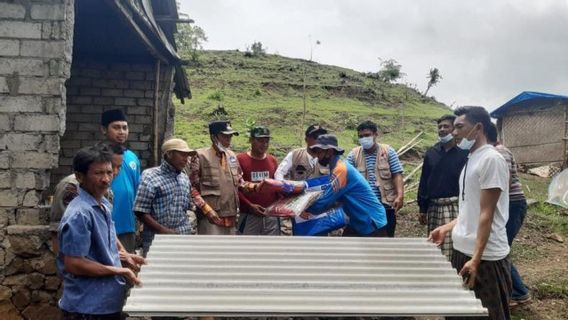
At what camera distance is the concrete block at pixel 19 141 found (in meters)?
4.54

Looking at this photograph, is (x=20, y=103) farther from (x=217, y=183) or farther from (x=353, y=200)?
(x=353, y=200)

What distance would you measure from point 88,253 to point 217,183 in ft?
6.89

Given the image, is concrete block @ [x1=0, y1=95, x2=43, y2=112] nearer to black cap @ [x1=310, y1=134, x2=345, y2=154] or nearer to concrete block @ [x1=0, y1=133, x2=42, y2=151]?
concrete block @ [x1=0, y1=133, x2=42, y2=151]

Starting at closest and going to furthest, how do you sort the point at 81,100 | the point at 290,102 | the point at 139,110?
the point at 81,100 → the point at 139,110 → the point at 290,102

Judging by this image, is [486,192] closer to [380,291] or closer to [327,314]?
[380,291]

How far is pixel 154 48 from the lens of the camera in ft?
24.6

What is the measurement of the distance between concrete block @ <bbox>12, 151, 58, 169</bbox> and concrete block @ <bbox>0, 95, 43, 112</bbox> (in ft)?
1.27

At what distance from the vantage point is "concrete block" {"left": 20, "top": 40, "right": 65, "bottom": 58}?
4.61 m

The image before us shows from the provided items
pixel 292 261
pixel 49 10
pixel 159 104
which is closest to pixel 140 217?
pixel 292 261

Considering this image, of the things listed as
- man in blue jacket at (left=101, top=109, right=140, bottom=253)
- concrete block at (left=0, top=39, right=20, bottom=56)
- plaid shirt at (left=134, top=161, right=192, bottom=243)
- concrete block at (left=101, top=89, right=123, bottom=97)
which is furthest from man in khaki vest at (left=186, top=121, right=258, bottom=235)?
concrete block at (left=101, top=89, right=123, bottom=97)

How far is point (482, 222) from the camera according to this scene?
9.51 ft

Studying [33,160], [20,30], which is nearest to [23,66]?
[20,30]

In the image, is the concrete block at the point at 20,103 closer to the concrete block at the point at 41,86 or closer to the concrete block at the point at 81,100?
the concrete block at the point at 41,86

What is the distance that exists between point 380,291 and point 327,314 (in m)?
0.37
